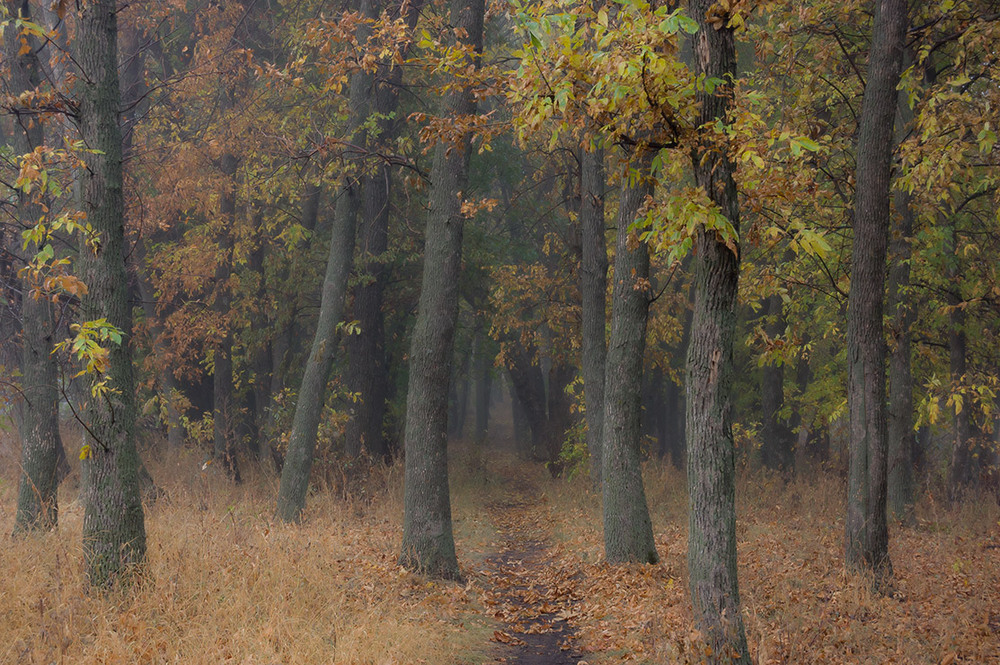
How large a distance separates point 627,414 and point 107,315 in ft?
21.9

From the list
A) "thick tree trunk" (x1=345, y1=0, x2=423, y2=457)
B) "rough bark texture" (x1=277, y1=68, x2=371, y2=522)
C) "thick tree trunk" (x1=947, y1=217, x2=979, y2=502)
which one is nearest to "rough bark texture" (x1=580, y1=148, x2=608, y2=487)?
"rough bark texture" (x1=277, y1=68, x2=371, y2=522)

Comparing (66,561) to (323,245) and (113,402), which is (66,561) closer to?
(113,402)

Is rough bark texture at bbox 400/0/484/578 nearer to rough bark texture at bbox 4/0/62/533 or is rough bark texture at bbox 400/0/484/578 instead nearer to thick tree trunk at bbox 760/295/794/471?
rough bark texture at bbox 4/0/62/533

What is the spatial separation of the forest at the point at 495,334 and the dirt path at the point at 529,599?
0.07 metres

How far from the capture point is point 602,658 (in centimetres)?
719

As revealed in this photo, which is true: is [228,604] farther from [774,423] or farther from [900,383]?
[774,423]

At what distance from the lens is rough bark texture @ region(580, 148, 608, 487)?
14.3m

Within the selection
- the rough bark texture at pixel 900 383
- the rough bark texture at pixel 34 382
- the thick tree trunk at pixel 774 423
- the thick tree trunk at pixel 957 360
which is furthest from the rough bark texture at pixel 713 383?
the thick tree trunk at pixel 774 423

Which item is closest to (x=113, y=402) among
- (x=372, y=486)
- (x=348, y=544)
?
(x=348, y=544)

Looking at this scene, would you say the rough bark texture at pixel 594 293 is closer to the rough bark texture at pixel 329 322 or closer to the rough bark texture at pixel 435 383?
the rough bark texture at pixel 329 322

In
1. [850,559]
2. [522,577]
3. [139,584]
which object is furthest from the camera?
[522,577]

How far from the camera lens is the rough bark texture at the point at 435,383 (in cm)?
978

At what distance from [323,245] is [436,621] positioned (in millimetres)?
13247

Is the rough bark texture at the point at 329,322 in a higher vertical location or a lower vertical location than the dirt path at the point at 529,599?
higher
